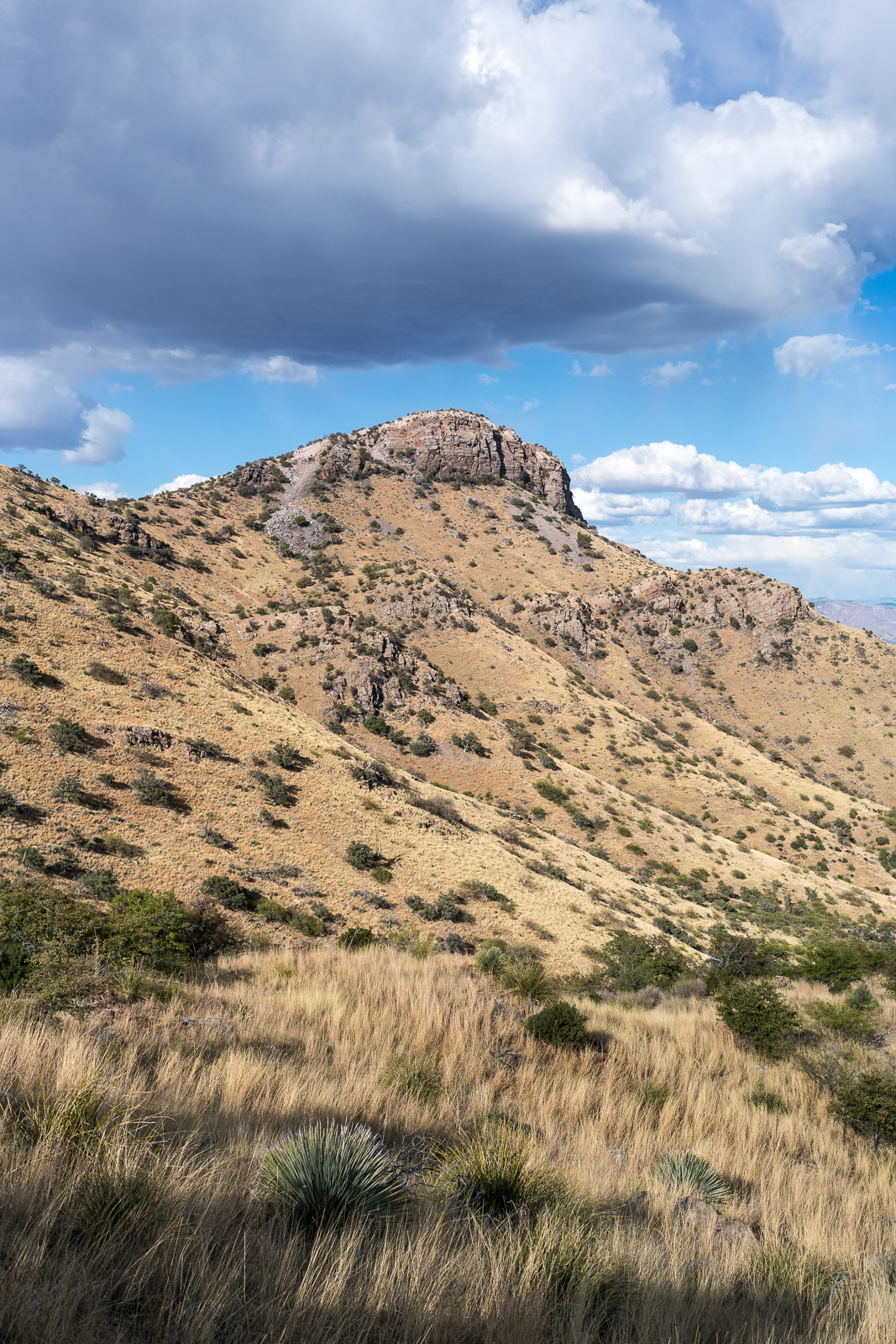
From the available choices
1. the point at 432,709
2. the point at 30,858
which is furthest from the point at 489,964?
the point at 432,709

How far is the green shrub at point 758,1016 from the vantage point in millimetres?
11336

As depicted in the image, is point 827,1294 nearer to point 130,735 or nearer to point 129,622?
point 130,735

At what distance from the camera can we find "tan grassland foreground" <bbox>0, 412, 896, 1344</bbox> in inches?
128

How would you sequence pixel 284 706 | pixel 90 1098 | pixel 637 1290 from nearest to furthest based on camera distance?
1. pixel 637 1290
2. pixel 90 1098
3. pixel 284 706

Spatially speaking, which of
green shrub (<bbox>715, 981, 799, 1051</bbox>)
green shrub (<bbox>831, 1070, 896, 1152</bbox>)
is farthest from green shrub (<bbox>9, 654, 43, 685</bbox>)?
green shrub (<bbox>831, 1070, 896, 1152</bbox>)

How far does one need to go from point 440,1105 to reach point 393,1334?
3.69 meters

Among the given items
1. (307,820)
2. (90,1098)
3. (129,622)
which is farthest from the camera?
(129,622)

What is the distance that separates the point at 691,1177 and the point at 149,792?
2018 cm

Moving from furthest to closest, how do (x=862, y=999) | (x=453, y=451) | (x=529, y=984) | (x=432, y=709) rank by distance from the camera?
(x=453, y=451)
(x=432, y=709)
(x=862, y=999)
(x=529, y=984)

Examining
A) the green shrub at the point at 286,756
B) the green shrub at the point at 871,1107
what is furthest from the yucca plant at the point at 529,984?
the green shrub at the point at 286,756

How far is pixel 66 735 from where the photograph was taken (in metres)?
21.2

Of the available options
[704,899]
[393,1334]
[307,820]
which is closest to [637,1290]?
[393,1334]

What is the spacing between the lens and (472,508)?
104312mm

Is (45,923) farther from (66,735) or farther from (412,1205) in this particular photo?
(66,735)
